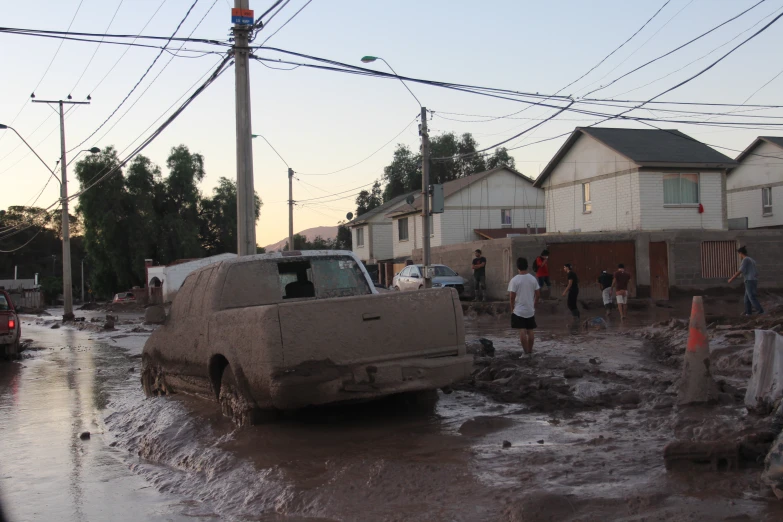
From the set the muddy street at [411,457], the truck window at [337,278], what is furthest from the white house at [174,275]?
the truck window at [337,278]

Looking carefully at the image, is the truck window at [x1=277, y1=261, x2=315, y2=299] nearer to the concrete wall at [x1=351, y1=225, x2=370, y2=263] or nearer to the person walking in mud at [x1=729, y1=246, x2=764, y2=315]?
the person walking in mud at [x1=729, y1=246, x2=764, y2=315]

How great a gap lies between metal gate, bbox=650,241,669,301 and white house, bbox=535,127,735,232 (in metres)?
2.67

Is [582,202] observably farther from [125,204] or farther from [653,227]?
[125,204]

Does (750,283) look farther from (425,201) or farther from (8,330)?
(8,330)

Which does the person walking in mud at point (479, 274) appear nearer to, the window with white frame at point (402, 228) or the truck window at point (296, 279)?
the truck window at point (296, 279)

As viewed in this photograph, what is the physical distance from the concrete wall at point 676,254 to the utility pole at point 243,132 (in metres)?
13.5

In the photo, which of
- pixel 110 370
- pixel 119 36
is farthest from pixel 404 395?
pixel 119 36

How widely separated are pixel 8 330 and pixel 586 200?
24.4 meters

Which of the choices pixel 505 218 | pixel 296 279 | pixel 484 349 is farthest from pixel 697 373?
pixel 505 218

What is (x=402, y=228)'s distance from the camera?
1886 inches

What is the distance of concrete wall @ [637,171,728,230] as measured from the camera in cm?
3028

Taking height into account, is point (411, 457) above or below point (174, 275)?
below

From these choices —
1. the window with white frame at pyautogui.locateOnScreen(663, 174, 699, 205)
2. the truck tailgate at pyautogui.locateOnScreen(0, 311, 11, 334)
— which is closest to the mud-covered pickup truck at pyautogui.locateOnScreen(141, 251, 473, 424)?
the truck tailgate at pyautogui.locateOnScreen(0, 311, 11, 334)

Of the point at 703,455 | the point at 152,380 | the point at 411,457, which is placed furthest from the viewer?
the point at 152,380
